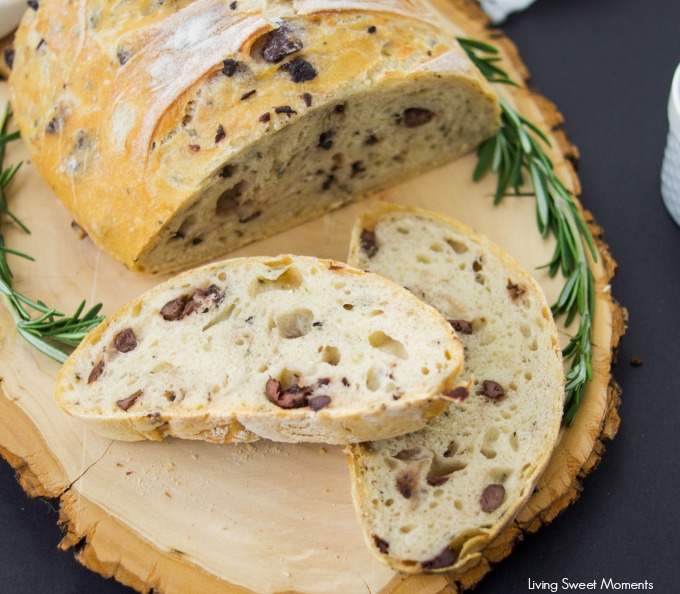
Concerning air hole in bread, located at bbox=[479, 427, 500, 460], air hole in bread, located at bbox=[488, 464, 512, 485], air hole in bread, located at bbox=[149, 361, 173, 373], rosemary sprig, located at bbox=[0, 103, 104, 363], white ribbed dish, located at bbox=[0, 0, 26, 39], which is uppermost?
white ribbed dish, located at bbox=[0, 0, 26, 39]

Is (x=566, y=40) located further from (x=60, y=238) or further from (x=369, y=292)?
(x=60, y=238)

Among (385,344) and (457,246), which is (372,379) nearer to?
(385,344)

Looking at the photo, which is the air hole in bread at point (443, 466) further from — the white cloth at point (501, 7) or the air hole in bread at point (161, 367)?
the white cloth at point (501, 7)

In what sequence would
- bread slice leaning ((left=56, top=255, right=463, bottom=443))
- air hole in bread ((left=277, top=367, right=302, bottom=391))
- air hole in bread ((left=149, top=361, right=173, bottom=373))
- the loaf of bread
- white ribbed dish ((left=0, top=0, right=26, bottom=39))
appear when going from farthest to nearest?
white ribbed dish ((left=0, top=0, right=26, bottom=39)), the loaf of bread, air hole in bread ((left=149, top=361, right=173, bottom=373)), air hole in bread ((left=277, top=367, right=302, bottom=391)), bread slice leaning ((left=56, top=255, right=463, bottom=443))

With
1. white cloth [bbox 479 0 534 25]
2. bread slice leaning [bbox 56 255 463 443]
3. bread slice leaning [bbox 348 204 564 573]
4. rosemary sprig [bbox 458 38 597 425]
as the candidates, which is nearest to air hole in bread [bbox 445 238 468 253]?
bread slice leaning [bbox 348 204 564 573]

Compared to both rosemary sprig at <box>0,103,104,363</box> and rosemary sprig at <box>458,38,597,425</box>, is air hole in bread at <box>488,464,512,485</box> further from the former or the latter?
rosemary sprig at <box>0,103,104,363</box>

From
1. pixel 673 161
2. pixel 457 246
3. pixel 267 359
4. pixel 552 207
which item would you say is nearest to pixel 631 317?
pixel 552 207

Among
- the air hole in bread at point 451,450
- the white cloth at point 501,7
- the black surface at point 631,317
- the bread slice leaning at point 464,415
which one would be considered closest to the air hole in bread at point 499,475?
the bread slice leaning at point 464,415
